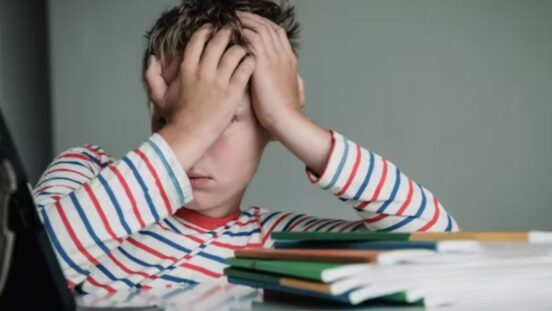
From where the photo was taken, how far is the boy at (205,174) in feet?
3.04

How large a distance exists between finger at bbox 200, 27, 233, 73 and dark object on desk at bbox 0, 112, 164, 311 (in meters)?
0.57

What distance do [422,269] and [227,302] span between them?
7.8 inches

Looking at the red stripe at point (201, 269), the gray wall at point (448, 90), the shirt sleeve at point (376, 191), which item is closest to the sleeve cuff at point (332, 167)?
the shirt sleeve at point (376, 191)

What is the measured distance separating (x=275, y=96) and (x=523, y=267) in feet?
1.56

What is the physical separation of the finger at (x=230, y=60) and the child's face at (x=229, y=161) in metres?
0.06

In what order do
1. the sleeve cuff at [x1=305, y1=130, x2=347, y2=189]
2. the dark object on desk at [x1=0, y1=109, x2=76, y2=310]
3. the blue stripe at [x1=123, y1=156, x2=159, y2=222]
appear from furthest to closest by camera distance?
the sleeve cuff at [x1=305, y1=130, x2=347, y2=189]
the blue stripe at [x1=123, y1=156, x2=159, y2=222]
the dark object on desk at [x1=0, y1=109, x2=76, y2=310]

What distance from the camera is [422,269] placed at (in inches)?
26.1

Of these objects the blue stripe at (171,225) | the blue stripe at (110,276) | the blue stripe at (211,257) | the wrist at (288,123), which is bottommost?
the blue stripe at (110,276)

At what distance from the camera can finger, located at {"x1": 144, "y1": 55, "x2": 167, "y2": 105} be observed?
1.16m

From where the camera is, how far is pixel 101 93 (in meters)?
1.83

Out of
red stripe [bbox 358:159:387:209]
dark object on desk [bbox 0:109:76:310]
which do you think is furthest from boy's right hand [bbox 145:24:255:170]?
dark object on desk [bbox 0:109:76:310]

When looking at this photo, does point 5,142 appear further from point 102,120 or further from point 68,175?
point 102,120

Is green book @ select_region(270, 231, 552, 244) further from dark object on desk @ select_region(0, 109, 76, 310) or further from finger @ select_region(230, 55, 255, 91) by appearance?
finger @ select_region(230, 55, 255, 91)

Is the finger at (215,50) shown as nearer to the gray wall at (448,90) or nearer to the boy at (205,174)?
the boy at (205,174)
